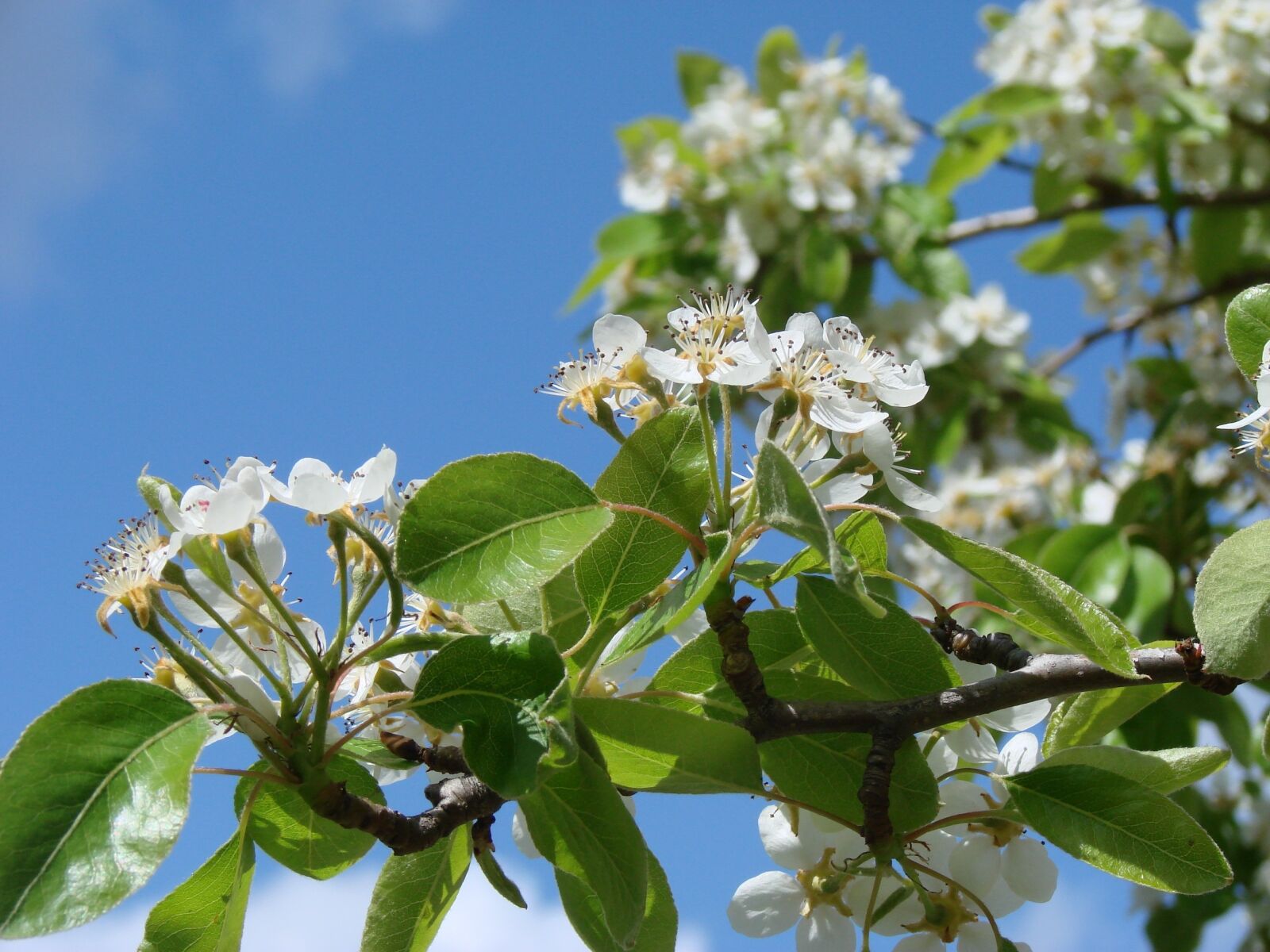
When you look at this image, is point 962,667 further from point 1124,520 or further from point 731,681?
point 1124,520

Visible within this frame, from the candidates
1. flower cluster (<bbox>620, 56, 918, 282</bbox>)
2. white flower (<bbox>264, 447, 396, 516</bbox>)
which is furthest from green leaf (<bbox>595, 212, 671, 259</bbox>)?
white flower (<bbox>264, 447, 396, 516</bbox>)

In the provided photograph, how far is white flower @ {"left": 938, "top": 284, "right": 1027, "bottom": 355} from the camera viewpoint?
13.4 feet

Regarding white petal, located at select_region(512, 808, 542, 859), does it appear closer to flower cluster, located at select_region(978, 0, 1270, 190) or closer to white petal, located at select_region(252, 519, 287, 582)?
white petal, located at select_region(252, 519, 287, 582)

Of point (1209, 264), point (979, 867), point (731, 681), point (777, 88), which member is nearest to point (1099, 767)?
point (979, 867)

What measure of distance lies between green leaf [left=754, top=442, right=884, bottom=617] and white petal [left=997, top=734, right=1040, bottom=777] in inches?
16.4

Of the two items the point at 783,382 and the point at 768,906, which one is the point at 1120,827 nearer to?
the point at 768,906

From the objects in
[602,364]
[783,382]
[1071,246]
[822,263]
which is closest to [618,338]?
[602,364]

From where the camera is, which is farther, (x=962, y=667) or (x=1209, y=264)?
(x=1209, y=264)

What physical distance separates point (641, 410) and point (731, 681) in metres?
0.29

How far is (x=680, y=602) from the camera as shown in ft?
3.30

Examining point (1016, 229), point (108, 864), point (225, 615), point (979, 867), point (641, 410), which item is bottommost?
point (979, 867)

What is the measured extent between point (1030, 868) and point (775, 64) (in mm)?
3862

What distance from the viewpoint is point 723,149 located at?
4297 mm

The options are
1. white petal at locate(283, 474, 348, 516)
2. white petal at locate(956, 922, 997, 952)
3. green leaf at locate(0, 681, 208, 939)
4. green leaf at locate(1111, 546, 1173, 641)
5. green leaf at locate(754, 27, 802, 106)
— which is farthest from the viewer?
green leaf at locate(754, 27, 802, 106)
